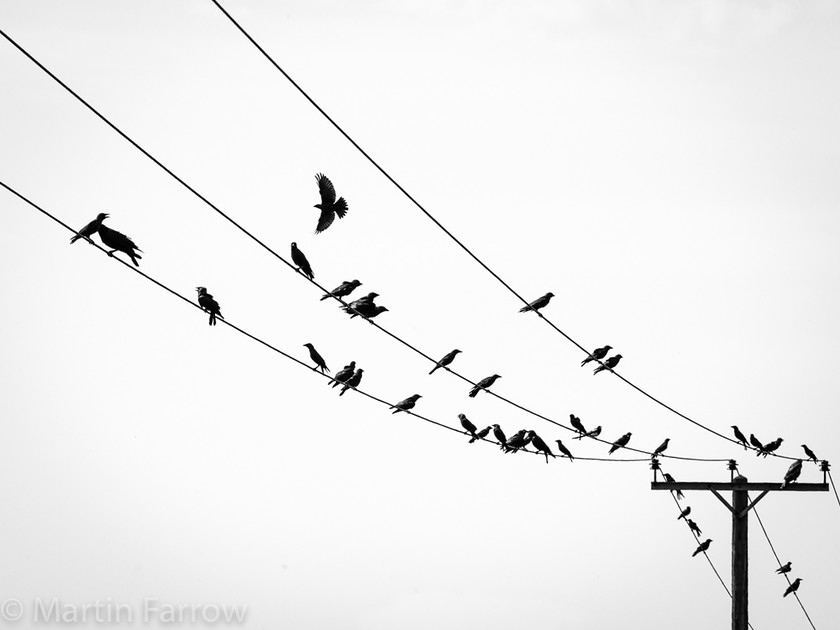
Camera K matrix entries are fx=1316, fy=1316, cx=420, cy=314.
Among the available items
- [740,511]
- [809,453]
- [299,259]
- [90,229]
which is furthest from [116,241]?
[809,453]

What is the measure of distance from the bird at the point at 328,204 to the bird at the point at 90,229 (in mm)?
5452

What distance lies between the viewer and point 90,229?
14.7 meters

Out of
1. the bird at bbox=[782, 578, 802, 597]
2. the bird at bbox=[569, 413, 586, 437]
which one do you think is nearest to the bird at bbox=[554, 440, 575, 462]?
the bird at bbox=[569, 413, 586, 437]

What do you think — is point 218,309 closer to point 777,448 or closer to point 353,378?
point 353,378

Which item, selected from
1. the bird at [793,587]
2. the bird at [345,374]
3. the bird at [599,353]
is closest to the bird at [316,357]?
the bird at [345,374]

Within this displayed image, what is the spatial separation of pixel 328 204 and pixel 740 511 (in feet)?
26.3

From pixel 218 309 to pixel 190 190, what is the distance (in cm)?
738

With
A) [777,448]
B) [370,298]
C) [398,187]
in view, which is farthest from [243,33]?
[777,448]

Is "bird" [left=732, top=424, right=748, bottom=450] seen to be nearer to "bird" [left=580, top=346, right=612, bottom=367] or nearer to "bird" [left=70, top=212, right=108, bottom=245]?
"bird" [left=580, top=346, right=612, bottom=367]

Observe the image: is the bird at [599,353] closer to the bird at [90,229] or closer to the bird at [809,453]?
the bird at [809,453]

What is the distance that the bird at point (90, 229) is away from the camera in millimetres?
13237

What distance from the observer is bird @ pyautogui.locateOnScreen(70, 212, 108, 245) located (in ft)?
43.4

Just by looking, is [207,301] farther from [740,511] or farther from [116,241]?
[740,511]

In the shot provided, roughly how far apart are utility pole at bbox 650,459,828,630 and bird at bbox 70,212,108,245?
9.23 metres
